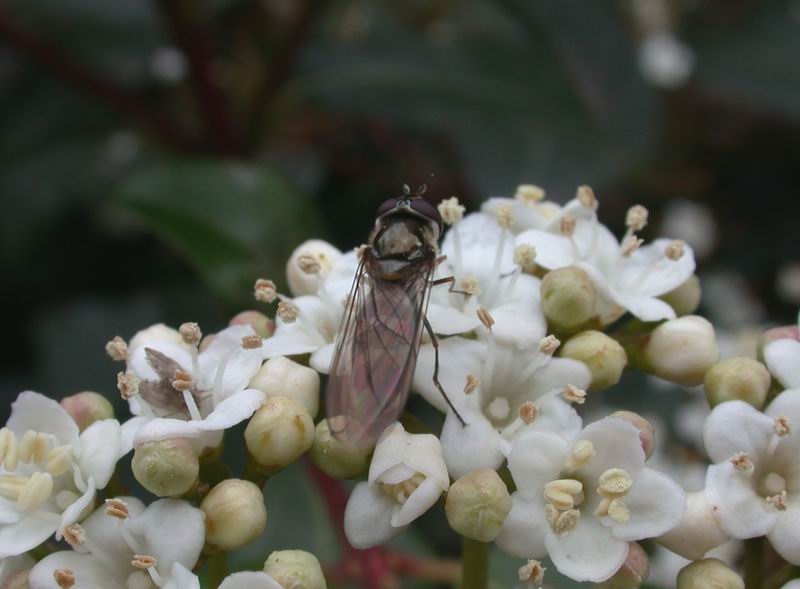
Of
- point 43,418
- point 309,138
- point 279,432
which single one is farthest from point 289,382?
point 309,138

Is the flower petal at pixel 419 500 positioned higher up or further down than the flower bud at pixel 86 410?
further down

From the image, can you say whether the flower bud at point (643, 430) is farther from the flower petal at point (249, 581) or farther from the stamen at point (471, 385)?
the flower petal at point (249, 581)

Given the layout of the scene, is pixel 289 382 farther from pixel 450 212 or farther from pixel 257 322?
pixel 450 212

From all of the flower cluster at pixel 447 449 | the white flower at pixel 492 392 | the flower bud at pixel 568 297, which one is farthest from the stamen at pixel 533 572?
the flower bud at pixel 568 297

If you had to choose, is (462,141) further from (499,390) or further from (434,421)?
(499,390)

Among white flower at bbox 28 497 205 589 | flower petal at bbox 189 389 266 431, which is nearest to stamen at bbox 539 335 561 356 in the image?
flower petal at bbox 189 389 266 431

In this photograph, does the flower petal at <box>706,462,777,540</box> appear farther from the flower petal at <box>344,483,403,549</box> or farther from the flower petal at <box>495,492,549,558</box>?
the flower petal at <box>344,483,403,549</box>

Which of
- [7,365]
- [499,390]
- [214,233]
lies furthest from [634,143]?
[7,365]
